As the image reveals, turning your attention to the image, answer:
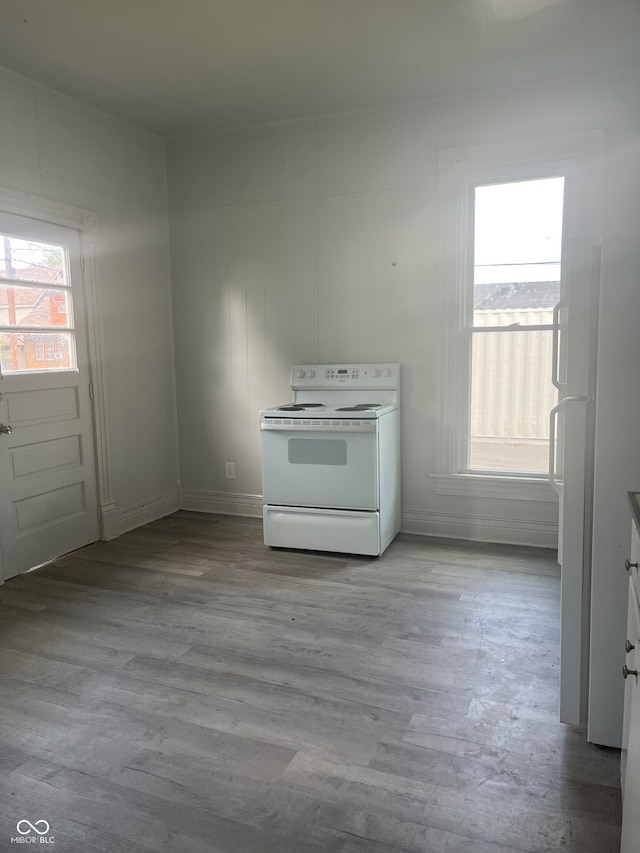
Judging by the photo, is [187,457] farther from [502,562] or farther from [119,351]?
[502,562]

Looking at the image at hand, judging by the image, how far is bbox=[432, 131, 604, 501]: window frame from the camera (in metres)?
3.33

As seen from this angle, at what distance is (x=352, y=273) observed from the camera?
12.7 ft

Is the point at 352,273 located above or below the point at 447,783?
above

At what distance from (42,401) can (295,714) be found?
7.44ft

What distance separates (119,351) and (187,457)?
961 mm

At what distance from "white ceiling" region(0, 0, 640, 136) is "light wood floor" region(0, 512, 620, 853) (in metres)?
2.57

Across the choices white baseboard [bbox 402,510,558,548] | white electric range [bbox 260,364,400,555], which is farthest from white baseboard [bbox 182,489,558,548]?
white electric range [bbox 260,364,400,555]

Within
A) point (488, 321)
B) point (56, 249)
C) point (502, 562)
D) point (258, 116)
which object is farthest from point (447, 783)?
point (258, 116)

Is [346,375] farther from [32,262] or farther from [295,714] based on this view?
[295,714]

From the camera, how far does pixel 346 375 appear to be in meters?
3.90

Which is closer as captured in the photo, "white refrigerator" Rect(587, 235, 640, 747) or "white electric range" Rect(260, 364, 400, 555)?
"white refrigerator" Rect(587, 235, 640, 747)

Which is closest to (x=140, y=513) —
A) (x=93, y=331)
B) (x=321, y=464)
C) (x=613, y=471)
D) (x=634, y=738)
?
(x=93, y=331)

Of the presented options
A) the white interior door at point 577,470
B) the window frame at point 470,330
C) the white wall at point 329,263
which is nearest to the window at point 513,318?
the window frame at point 470,330

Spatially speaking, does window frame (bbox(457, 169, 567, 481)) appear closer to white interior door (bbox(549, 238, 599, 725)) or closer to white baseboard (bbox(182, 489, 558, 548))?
white baseboard (bbox(182, 489, 558, 548))
